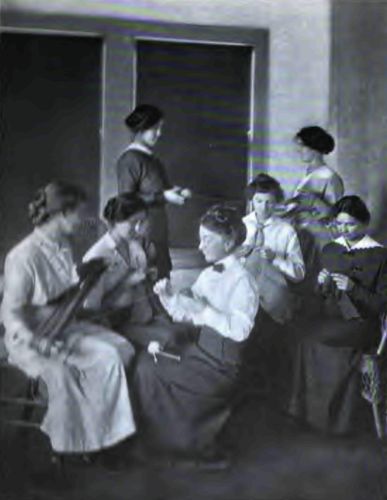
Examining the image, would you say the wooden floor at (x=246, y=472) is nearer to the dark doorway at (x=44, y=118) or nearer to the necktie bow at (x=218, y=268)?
the necktie bow at (x=218, y=268)

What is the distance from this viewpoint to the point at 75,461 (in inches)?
93.0

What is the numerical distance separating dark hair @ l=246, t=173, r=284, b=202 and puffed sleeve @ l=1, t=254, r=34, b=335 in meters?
0.74

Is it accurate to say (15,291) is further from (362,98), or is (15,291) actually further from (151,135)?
(362,98)

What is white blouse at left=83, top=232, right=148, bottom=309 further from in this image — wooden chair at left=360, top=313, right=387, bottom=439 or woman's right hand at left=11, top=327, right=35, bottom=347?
wooden chair at left=360, top=313, right=387, bottom=439

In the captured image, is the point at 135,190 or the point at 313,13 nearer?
the point at 135,190

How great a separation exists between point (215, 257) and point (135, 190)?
0.33 meters

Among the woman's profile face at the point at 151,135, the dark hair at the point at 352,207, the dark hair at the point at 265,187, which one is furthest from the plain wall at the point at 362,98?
the woman's profile face at the point at 151,135

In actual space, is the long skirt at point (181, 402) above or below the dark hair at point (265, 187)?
below

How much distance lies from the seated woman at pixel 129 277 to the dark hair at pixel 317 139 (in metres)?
0.59

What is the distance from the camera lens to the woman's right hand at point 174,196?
2.46 metres

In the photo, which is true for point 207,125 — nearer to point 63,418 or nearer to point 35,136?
point 35,136

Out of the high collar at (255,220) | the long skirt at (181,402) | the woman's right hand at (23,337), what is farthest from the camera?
the high collar at (255,220)

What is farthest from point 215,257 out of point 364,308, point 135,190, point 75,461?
point 75,461

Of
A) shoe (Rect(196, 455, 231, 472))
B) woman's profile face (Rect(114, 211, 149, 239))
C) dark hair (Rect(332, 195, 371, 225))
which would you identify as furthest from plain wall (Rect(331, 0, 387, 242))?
shoe (Rect(196, 455, 231, 472))
